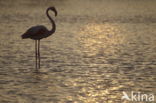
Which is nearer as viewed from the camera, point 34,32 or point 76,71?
point 76,71

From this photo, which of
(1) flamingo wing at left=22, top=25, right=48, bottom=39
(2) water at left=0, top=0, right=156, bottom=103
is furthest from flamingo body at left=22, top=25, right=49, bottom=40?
(2) water at left=0, top=0, right=156, bottom=103

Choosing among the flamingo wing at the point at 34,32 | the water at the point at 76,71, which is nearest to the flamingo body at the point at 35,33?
the flamingo wing at the point at 34,32

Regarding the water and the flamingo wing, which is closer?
the water

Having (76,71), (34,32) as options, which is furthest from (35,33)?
(76,71)

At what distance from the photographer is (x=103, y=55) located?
18.2 m

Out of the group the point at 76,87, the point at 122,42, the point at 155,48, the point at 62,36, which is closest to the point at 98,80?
the point at 76,87

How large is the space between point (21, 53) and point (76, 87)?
19.7 ft

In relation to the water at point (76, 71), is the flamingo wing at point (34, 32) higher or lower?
higher

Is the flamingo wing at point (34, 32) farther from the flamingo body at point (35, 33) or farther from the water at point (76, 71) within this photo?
the water at point (76, 71)

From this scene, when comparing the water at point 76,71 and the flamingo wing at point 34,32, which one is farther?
the flamingo wing at point 34,32

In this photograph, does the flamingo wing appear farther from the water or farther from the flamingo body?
the water

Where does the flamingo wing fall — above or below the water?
above

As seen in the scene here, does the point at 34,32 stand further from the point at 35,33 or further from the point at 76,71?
the point at 76,71

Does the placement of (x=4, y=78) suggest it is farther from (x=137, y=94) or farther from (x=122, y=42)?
(x=122, y=42)
